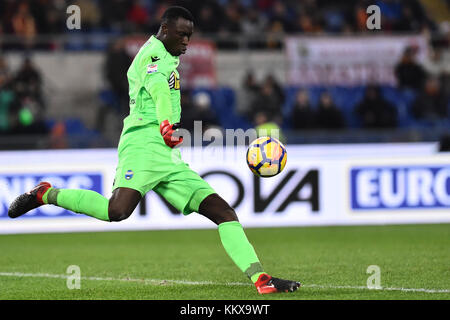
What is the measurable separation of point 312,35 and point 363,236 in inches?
288

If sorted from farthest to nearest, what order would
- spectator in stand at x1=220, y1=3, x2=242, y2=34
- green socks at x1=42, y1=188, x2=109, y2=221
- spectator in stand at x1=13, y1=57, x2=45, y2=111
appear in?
spectator in stand at x1=220, y1=3, x2=242, y2=34 < spectator in stand at x1=13, y1=57, x2=45, y2=111 < green socks at x1=42, y1=188, x2=109, y2=221

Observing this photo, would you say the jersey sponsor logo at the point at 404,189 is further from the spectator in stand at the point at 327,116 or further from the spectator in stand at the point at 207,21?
the spectator in stand at the point at 207,21

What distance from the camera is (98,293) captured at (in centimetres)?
701

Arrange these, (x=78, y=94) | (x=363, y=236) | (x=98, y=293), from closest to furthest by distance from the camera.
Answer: (x=98, y=293) → (x=363, y=236) → (x=78, y=94)

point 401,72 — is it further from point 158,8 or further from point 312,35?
point 158,8

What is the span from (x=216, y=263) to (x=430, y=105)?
9.58m

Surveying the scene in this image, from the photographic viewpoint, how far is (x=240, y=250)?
22.3ft

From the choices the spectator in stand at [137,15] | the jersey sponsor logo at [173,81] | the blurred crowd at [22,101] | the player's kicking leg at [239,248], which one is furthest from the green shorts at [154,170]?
the spectator in stand at [137,15]

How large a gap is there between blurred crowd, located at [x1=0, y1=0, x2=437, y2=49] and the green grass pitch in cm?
581

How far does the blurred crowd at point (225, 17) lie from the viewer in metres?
16.9

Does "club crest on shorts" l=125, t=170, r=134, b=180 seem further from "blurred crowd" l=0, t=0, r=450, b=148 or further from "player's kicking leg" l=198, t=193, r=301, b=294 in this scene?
"blurred crowd" l=0, t=0, r=450, b=148

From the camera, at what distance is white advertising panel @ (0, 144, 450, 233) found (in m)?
12.8

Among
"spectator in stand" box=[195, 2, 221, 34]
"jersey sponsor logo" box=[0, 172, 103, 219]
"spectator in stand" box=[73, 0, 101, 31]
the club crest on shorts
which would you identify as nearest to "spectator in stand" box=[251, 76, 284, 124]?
"spectator in stand" box=[195, 2, 221, 34]
